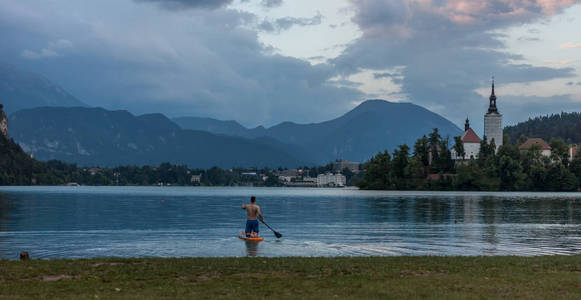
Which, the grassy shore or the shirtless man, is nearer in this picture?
the grassy shore

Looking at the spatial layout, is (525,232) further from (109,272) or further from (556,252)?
(109,272)

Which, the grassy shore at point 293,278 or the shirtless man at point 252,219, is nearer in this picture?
the grassy shore at point 293,278

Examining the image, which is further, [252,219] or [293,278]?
[252,219]

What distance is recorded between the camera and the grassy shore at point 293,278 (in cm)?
1625

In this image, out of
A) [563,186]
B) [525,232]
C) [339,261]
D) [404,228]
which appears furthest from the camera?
[563,186]

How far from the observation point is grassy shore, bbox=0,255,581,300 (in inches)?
640

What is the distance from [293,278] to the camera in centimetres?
1862

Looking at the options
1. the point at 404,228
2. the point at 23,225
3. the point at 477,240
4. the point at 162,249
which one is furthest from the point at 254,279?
the point at 23,225

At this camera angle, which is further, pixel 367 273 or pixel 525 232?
pixel 525 232

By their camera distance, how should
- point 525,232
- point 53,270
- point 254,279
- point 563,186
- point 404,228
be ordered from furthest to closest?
point 563,186 → point 404,228 → point 525,232 → point 53,270 → point 254,279

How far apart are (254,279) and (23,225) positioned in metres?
33.7

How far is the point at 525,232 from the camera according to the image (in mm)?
41281

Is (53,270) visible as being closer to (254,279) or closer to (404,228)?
(254,279)

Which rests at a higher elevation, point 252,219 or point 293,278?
point 252,219
